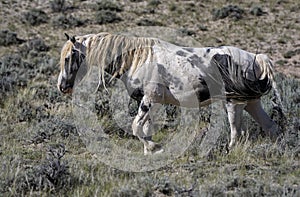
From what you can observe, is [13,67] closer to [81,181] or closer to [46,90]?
[46,90]

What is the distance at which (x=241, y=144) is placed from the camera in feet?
21.8

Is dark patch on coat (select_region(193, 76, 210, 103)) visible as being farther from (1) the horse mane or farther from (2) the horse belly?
(1) the horse mane

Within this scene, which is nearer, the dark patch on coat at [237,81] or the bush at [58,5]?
the dark patch on coat at [237,81]

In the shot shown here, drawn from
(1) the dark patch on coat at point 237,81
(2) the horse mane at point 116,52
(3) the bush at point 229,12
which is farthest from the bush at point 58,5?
(1) the dark patch on coat at point 237,81

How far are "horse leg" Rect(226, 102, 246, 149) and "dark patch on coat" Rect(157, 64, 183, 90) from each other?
83 cm

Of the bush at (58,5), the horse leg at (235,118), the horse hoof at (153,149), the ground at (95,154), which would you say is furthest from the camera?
the bush at (58,5)

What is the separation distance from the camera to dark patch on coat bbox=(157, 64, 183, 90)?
6609 mm

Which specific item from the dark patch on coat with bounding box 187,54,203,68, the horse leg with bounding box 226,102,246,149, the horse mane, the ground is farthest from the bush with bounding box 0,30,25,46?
the horse leg with bounding box 226,102,246,149

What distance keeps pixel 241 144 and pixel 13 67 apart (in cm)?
958

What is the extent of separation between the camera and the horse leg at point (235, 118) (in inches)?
272

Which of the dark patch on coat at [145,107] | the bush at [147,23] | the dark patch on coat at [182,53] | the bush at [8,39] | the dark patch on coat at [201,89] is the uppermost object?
the dark patch on coat at [182,53]

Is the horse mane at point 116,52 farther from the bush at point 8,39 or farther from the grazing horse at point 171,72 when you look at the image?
the bush at point 8,39

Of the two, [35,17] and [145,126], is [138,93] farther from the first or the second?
[35,17]

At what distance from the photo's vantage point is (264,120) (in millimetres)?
7008
